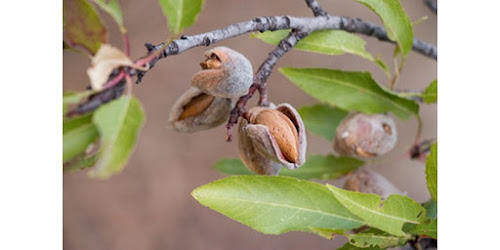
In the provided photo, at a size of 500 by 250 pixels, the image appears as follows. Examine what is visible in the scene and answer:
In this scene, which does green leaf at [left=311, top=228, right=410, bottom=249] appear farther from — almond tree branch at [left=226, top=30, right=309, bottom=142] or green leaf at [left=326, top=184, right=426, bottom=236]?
almond tree branch at [left=226, top=30, right=309, bottom=142]

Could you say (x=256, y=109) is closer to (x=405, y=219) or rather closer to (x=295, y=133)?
(x=295, y=133)

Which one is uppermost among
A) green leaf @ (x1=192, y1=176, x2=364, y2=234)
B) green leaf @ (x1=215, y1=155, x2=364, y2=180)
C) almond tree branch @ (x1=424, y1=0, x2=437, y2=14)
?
almond tree branch @ (x1=424, y1=0, x2=437, y2=14)

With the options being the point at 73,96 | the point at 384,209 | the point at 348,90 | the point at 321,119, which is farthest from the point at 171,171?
the point at 73,96

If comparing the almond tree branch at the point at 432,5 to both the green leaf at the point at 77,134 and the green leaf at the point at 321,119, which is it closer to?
the green leaf at the point at 321,119

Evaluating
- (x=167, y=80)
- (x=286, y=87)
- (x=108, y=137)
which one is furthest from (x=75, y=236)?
(x=108, y=137)

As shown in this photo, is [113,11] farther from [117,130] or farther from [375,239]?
[375,239]

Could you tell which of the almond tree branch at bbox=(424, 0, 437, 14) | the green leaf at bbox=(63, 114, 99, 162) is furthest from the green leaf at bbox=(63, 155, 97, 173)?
the almond tree branch at bbox=(424, 0, 437, 14)

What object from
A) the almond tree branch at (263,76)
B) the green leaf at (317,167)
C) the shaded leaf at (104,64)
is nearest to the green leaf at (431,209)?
the green leaf at (317,167)
